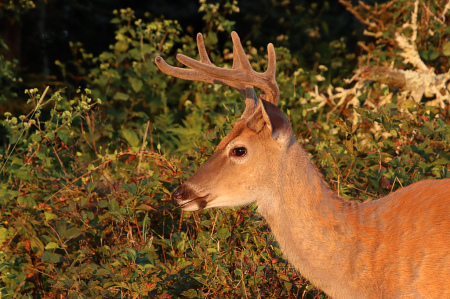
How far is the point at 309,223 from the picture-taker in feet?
11.4

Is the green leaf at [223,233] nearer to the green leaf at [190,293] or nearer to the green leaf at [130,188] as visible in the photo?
the green leaf at [190,293]

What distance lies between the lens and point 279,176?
11.9 ft

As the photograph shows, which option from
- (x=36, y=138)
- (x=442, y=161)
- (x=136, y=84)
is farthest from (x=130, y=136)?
(x=442, y=161)

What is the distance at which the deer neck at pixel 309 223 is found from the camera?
3395 millimetres

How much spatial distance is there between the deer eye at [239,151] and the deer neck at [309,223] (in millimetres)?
257

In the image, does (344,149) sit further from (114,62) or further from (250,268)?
(114,62)

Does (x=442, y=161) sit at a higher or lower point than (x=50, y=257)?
higher

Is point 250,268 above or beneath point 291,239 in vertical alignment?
beneath

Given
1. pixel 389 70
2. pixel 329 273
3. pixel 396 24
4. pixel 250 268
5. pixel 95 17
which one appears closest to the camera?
pixel 329 273

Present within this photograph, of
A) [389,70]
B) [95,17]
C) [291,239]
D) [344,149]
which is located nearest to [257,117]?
[291,239]

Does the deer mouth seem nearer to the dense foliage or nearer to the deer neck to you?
the deer neck

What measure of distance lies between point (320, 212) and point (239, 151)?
0.60 metres

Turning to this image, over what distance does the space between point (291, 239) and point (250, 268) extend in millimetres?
766

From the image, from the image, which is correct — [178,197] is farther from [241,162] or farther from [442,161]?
[442,161]
